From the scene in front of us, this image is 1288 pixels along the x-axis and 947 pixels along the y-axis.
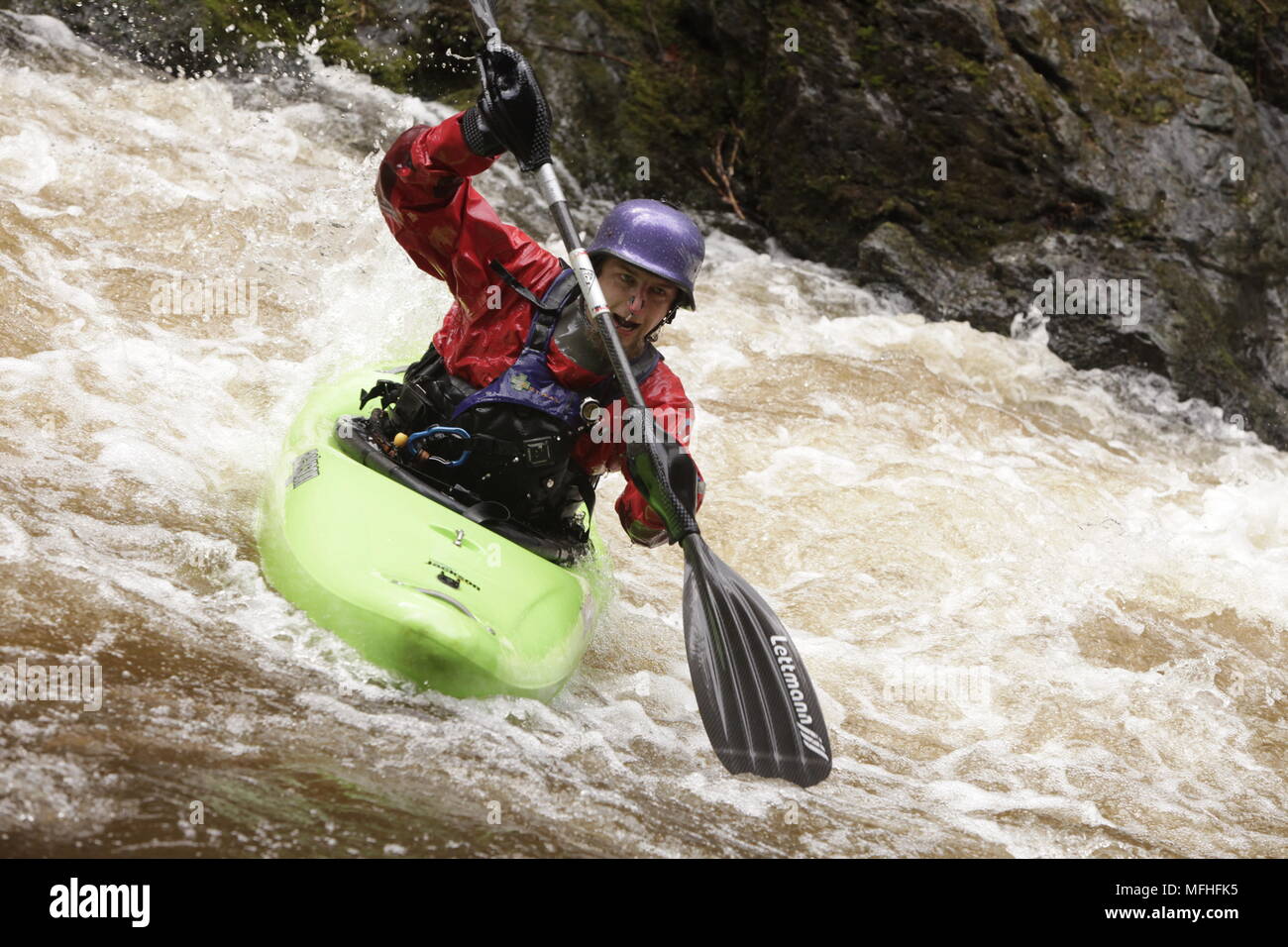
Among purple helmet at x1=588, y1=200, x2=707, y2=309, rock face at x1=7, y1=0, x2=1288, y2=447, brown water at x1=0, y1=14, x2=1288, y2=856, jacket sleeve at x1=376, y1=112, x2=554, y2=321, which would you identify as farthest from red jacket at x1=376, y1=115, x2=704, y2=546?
rock face at x1=7, y1=0, x2=1288, y2=447

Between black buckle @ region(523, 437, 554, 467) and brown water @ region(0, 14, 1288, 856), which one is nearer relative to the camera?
brown water @ region(0, 14, 1288, 856)

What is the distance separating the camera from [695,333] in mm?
6863

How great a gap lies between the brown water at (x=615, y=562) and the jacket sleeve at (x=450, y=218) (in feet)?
3.20

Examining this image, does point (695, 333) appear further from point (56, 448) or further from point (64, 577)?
point (64, 577)

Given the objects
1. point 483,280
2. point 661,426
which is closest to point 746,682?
point 661,426

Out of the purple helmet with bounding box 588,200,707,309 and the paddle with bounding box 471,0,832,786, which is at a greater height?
the purple helmet with bounding box 588,200,707,309

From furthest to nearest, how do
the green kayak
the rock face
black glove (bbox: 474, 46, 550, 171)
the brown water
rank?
1. the rock face
2. black glove (bbox: 474, 46, 550, 171)
3. the green kayak
4. the brown water

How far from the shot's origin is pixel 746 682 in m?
3.24

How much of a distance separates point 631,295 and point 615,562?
1.58 metres

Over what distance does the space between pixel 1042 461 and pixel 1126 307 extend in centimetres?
147

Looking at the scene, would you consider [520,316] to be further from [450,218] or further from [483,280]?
[450,218]

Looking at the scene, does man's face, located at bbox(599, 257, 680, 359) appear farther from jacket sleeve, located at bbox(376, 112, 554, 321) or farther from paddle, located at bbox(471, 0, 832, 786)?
jacket sleeve, located at bbox(376, 112, 554, 321)

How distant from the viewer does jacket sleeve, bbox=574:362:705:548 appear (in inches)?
139
